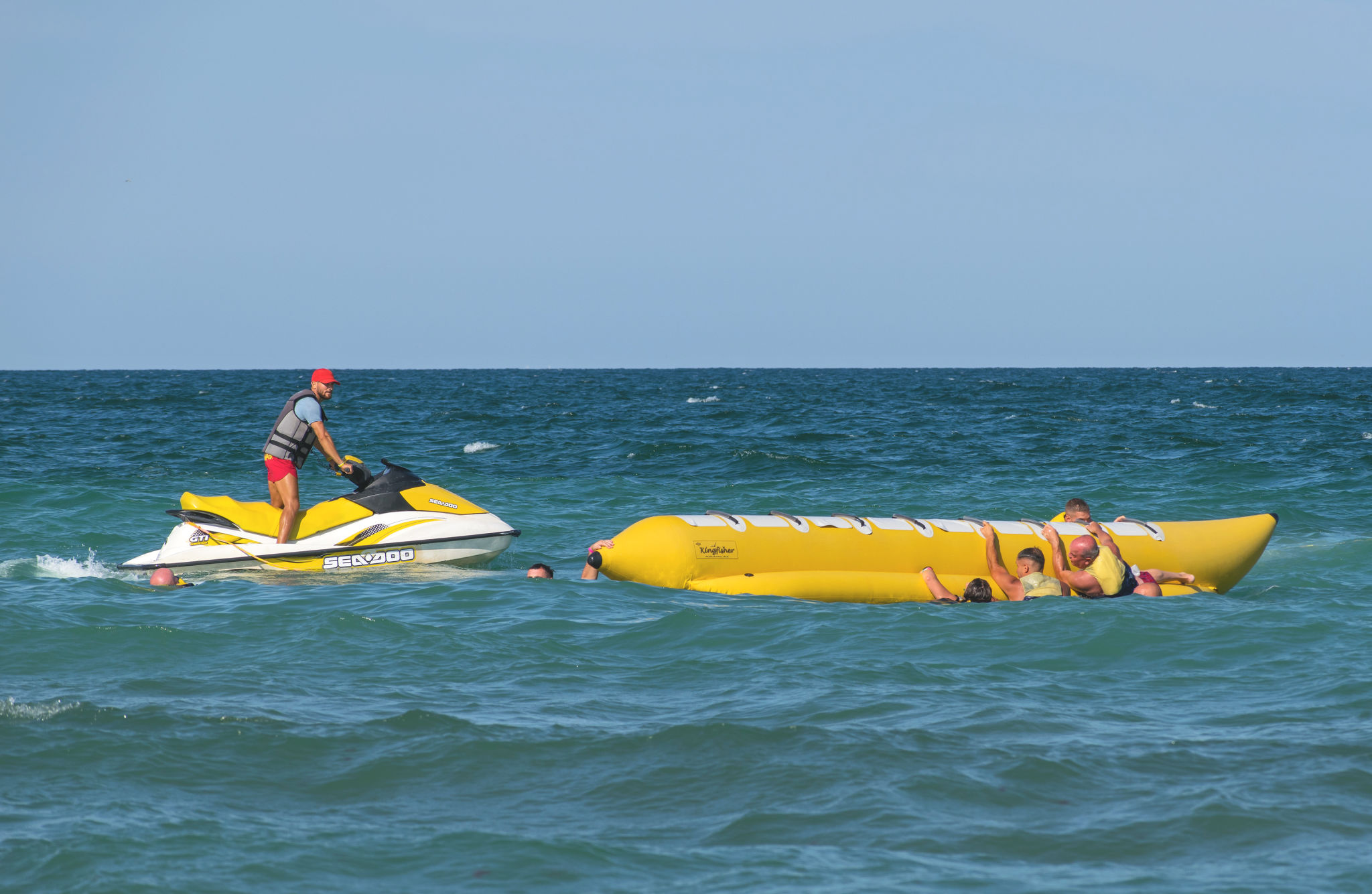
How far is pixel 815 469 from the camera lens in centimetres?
1984

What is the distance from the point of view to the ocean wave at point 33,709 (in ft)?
19.4

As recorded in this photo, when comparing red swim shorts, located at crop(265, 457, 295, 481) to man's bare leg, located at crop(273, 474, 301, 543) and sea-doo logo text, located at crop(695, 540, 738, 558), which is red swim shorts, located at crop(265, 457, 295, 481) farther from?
sea-doo logo text, located at crop(695, 540, 738, 558)

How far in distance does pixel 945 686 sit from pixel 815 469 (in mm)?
13262

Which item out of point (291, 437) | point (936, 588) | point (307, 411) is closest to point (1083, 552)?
point (936, 588)

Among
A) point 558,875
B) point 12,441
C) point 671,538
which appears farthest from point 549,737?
point 12,441

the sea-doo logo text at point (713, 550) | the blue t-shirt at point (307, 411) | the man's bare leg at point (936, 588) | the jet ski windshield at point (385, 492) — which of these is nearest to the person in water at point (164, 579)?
the jet ski windshield at point (385, 492)

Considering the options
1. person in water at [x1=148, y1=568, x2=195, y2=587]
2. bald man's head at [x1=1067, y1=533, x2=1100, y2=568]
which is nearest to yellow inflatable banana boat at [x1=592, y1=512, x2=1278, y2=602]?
bald man's head at [x1=1067, y1=533, x2=1100, y2=568]

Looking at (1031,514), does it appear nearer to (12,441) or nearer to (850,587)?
(850,587)

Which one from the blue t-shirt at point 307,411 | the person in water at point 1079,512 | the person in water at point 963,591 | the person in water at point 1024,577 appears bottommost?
the person in water at point 963,591

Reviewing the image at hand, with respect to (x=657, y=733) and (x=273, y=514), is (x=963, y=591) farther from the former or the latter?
(x=273, y=514)

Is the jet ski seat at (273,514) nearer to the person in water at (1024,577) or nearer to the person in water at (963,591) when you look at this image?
the person in water at (963,591)

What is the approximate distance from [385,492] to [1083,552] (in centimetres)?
588

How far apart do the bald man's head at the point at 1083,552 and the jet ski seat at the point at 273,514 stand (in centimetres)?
589

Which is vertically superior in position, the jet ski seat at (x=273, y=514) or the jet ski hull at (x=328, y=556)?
the jet ski seat at (x=273, y=514)
